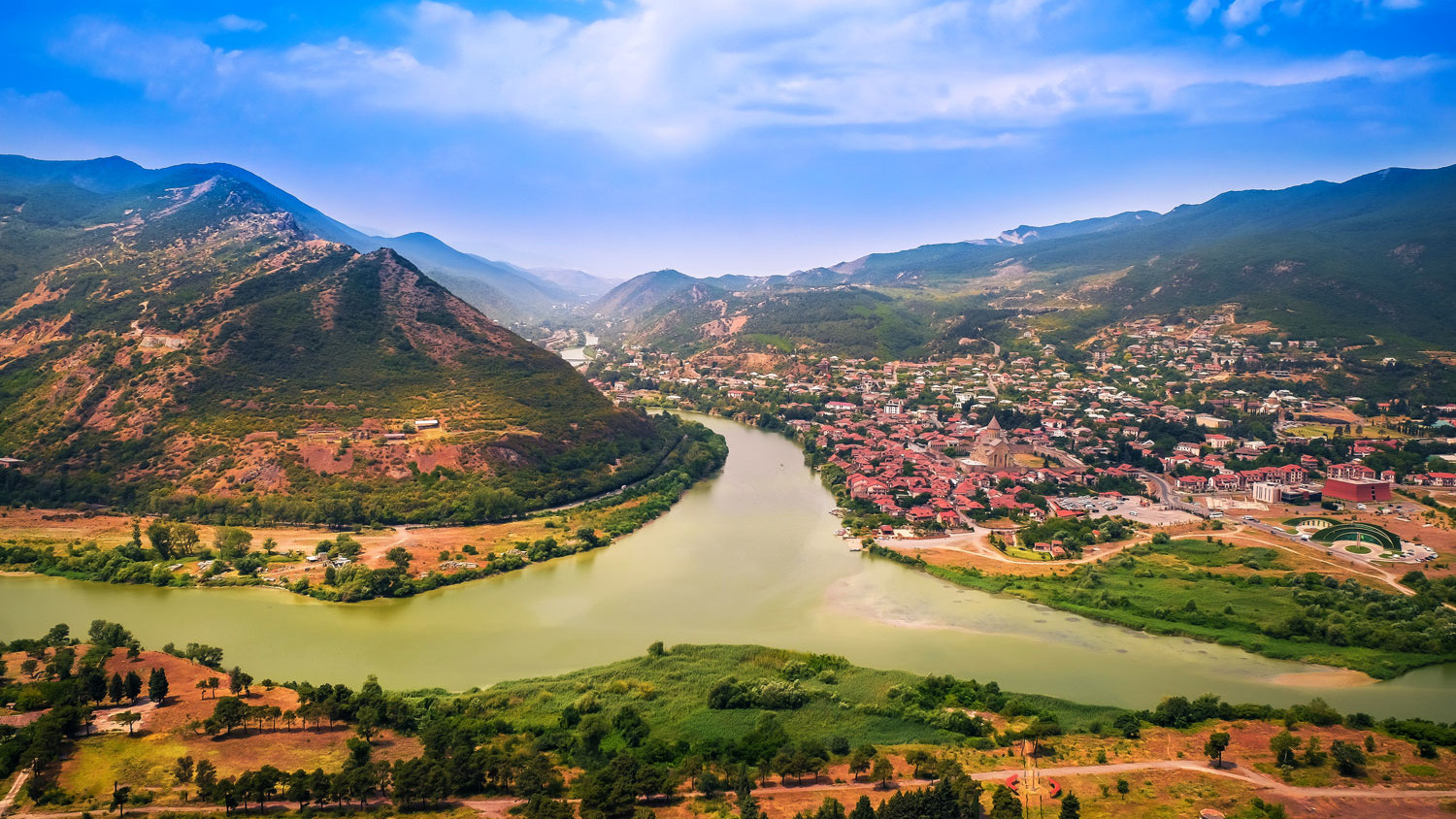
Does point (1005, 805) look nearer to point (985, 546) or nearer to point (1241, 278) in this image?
point (985, 546)

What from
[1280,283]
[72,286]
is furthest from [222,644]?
[1280,283]

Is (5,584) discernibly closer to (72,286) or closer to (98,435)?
(98,435)

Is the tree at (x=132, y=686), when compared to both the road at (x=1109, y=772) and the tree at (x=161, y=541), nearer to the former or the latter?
the road at (x=1109, y=772)

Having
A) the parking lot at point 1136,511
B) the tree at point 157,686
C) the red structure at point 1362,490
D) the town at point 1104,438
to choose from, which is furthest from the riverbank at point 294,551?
the red structure at point 1362,490

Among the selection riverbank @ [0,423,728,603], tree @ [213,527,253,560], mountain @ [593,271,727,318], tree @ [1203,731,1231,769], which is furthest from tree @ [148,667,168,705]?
mountain @ [593,271,727,318]

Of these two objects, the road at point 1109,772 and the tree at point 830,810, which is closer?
the tree at point 830,810
